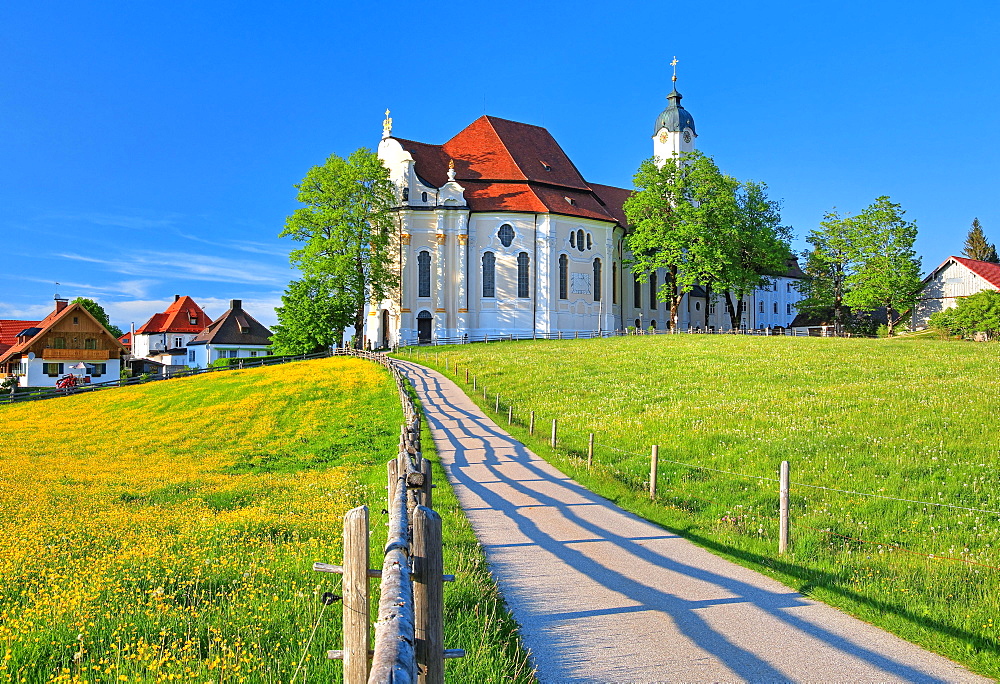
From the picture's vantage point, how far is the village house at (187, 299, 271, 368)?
238 feet

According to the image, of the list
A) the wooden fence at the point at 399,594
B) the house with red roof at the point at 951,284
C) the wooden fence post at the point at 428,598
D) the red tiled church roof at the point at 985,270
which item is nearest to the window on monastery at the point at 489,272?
the house with red roof at the point at 951,284

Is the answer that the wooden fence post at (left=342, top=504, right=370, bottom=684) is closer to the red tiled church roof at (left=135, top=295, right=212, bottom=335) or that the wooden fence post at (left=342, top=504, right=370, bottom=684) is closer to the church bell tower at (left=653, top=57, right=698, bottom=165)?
the church bell tower at (left=653, top=57, right=698, bottom=165)

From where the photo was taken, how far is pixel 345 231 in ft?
173

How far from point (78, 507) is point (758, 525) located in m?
10.8

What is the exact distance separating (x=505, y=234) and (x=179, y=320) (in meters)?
53.1

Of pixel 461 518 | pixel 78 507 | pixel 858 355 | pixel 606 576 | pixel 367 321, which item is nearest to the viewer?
pixel 606 576

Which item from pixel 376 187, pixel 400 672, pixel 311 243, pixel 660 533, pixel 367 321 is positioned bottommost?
pixel 660 533

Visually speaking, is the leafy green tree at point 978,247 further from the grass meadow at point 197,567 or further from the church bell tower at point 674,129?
the grass meadow at point 197,567

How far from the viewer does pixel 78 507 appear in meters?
11.0

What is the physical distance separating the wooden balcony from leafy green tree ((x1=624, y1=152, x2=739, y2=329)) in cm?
4812

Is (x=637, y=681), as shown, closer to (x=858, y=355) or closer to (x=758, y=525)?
(x=758, y=525)

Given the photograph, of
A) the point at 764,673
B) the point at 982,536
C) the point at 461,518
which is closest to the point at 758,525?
the point at 982,536

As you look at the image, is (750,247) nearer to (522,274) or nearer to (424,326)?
(522,274)

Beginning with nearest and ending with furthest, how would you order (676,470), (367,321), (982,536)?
(982,536) → (676,470) → (367,321)
